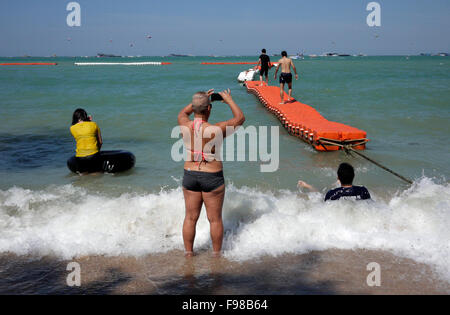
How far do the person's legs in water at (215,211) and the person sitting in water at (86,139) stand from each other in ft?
13.3

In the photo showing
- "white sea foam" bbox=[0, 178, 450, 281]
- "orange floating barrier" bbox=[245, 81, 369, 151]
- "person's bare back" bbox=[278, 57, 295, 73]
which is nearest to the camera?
"white sea foam" bbox=[0, 178, 450, 281]

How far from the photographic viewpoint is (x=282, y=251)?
14.7 ft

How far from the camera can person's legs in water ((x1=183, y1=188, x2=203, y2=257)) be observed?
411 centimetres

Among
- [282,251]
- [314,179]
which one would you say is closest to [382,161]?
[314,179]

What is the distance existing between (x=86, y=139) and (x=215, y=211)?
4318mm

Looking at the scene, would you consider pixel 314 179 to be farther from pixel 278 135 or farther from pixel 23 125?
pixel 23 125

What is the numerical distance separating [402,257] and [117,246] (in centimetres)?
320

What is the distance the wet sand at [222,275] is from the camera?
367 cm

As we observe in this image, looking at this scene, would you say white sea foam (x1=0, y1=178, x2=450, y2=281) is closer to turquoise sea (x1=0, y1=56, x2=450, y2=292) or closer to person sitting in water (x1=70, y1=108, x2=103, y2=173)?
turquoise sea (x1=0, y1=56, x2=450, y2=292)

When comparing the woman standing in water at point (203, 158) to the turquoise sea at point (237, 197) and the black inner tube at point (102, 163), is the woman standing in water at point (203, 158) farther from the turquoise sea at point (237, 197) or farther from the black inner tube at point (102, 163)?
the black inner tube at point (102, 163)

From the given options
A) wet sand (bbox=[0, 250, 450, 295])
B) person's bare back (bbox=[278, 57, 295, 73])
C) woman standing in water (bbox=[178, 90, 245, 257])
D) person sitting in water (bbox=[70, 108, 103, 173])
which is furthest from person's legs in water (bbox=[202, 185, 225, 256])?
person's bare back (bbox=[278, 57, 295, 73])

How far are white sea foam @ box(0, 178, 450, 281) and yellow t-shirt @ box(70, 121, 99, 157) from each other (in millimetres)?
1612

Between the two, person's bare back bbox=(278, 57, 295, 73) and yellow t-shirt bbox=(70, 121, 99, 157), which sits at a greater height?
person's bare back bbox=(278, 57, 295, 73)

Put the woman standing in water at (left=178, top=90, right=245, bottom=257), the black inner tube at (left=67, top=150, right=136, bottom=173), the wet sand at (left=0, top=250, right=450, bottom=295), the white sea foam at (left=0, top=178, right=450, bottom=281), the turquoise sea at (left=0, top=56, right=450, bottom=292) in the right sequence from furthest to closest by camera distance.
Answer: the black inner tube at (left=67, top=150, right=136, bottom=173), the turquoise sea at (left=0, top=56, right=450, bottom=292), the white sea foam at (left=0, top=178, right=450, bottom=281), the woman standing in water at (left=178, top=90, right=245, bottom=257), the wet sand at (left=0, top=250, right=450, bottom=295)
